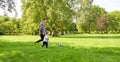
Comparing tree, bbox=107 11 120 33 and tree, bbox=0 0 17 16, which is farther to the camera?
tree, bbox=107 11 120 33

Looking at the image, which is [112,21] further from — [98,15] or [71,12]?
[71,12]

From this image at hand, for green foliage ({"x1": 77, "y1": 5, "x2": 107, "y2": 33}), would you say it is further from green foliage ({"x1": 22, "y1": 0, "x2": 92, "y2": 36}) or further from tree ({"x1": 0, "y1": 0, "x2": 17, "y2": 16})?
tree ({"x1": 0, "y1": 0, "x2": 17, "y2": 16})

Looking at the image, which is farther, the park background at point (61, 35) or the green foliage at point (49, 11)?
the green foliage at point (49, 11)

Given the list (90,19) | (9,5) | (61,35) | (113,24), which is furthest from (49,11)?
(113,24)

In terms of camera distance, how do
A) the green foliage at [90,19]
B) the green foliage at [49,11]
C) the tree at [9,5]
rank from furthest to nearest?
the green foliage at [90,19] → the green foliage at [49,11] → the tree at [9,5]

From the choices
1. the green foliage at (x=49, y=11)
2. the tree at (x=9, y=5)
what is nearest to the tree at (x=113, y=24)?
the green foliage at (x=49, y=11)

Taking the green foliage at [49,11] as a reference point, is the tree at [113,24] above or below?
below

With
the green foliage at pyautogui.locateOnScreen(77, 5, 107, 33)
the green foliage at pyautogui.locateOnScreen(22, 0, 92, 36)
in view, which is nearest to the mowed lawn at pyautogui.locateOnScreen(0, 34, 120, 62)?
the green foliage at pyautogui.locateOnScreen(22, 0, 92, 36)

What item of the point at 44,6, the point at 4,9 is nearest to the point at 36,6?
the point at 44,6

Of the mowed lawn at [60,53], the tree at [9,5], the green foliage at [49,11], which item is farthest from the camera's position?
the green foliage at [49,11]

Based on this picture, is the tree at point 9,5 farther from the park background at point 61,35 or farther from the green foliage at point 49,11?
the green foliage at point 49,11

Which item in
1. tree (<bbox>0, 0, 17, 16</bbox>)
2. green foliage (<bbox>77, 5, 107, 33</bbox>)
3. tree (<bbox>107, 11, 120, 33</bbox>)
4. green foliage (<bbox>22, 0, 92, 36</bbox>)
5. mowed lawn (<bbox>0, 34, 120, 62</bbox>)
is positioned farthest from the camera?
tree (<bbox>107, 11, 120, 33</bbox>)

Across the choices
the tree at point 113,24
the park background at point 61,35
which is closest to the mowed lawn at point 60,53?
the park background at point 61,35

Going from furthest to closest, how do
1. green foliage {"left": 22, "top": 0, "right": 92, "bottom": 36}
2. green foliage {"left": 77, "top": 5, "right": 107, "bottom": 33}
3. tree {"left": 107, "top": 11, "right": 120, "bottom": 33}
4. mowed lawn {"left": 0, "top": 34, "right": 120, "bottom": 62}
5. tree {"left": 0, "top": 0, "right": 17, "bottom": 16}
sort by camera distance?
tree {"left": 107, "top": 11, "right": 120, "bottom": 33}
green foliage {"left": 77, "top": 5, "right": 107, "bottom": 33}
green foliage {"left": 22, "top": 0, "right": 92, "bottom": 36}
tree {"left": 0, "top": 0, "right": 17, "bottom": 16}
mowed lawn {"left": 0, "top": 34, "right": 120, "bottom": 62}
